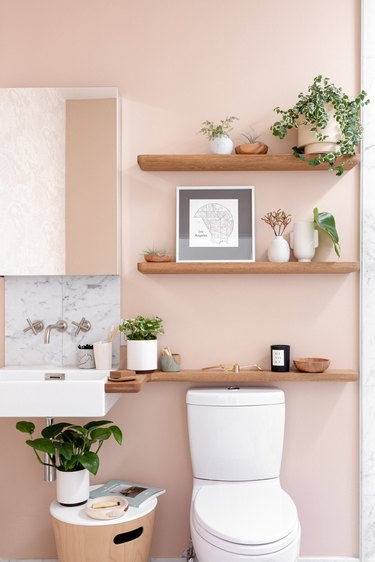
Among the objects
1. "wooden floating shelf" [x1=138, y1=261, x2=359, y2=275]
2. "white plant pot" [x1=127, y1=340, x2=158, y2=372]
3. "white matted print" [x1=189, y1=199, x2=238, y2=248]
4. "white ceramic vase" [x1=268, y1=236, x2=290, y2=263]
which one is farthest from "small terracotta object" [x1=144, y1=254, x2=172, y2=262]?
"white ceramic vase" [x1=268, y1=236, x2=290, y2=263]

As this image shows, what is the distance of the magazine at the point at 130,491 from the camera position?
2215 mm

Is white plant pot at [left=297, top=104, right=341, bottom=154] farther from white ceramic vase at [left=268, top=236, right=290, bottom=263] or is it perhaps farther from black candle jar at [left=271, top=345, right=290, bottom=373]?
black candle jar at [left=271, top=345, right=290, bottom=373]

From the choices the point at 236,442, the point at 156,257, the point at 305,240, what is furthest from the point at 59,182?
the point at 236,442

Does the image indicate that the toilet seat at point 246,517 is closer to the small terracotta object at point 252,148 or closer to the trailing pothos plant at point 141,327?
the trailing pothos plant at point 141,327

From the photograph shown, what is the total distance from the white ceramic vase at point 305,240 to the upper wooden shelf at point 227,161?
0.26 metres

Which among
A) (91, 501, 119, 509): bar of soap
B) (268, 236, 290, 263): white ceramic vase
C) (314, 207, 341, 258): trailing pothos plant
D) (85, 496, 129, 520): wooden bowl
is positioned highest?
(314, 207, 341, 258): trailing pothos plant

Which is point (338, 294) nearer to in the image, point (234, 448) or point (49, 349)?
point (234, 448)

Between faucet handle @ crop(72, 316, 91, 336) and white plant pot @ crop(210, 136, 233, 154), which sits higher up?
white plant pot @ crop(210, 136, 233, 154)

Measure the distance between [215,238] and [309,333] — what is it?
0.58 meters

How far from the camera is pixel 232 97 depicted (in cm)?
244

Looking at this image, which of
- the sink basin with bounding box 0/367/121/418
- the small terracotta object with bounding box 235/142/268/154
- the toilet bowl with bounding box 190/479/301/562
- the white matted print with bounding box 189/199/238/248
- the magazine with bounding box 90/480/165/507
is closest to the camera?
the toilet bowl with bounding box 190/479/301/562

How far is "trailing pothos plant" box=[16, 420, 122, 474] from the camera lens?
6.96ft

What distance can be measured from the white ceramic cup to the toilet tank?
15.7 inches

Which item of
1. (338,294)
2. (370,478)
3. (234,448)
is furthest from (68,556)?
(338,294)
